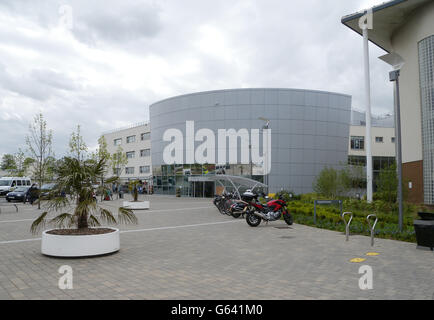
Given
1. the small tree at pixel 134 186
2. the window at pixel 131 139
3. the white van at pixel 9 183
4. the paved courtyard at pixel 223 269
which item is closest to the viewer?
the paved courtyard at pixel 223 269

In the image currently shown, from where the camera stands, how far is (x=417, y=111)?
24078mm

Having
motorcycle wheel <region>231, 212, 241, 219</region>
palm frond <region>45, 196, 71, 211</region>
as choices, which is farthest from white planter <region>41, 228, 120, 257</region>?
motorcycle wheel <region>231, 212, 241, 219</region>

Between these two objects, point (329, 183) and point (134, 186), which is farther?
point (329, 183)

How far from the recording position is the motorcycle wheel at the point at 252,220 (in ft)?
44.7

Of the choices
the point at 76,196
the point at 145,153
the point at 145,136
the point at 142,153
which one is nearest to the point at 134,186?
the point at 76,196

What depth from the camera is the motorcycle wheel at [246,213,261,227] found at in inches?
536

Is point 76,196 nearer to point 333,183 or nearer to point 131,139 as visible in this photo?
point 333,183

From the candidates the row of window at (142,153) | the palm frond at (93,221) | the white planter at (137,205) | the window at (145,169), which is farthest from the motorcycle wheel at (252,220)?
the row of window at (142,153)

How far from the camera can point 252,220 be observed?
44.8ft

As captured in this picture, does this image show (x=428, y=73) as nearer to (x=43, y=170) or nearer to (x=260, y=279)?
(x=260, y=279)

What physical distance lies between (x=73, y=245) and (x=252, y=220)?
7673 millimetres

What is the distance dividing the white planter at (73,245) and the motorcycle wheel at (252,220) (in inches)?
276

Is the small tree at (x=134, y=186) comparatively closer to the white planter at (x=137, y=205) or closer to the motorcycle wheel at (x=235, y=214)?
the white planter at (x=137, y=205)
